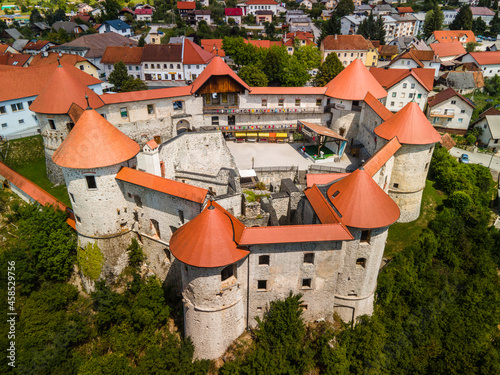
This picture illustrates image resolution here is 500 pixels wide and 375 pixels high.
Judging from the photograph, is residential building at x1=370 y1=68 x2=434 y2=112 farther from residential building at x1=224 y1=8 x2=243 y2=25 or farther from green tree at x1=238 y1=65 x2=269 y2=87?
residential building at x1=224 y1=8 x2=243 y2=25

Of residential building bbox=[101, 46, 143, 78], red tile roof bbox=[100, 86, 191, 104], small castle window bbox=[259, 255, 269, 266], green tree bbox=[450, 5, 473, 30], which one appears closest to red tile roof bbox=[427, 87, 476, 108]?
red tile roof bbox=[100, 86, 191, 104]

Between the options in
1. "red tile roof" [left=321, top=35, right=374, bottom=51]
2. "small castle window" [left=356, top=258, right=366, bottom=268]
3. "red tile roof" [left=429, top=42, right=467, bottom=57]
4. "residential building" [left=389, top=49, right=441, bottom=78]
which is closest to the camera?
"small castle window" [left=356, top=258, right=366, bottom=268]

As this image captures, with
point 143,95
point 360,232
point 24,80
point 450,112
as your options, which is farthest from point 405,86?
point 24,80

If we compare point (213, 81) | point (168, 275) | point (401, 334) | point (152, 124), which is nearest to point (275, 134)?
point (213, 81)

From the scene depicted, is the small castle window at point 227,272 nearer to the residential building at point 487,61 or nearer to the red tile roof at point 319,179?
the red tile roof at point 319,179

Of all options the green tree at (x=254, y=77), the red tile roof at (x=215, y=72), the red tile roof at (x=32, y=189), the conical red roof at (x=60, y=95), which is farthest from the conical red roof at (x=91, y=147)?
the green tree at (x=254, y=77)
